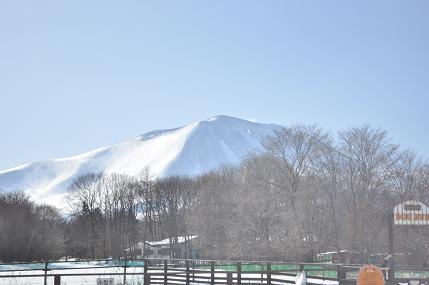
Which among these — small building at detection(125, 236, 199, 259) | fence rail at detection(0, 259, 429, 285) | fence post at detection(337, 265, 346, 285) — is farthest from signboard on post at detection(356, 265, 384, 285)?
small building at detection(125, 236, 199, 259)

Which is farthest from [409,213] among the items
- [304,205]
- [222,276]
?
[304,205]

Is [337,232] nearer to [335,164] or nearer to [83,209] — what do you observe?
[335,164]

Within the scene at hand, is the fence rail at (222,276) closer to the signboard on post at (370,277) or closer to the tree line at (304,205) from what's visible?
the signboard on post at (370,277)

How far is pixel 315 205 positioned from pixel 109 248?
50657 millimetres

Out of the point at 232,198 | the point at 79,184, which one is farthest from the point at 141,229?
the point at 232,198

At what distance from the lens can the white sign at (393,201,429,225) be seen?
51.7ft

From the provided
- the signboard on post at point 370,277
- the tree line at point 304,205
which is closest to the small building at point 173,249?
the tree line at point 304,205

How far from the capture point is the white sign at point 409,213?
1575cm

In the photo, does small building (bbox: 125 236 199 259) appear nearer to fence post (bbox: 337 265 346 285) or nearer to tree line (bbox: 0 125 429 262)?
tree line (bbox: 0 125 429 262)

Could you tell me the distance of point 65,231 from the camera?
9806 cm

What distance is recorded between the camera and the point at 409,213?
52.0ft

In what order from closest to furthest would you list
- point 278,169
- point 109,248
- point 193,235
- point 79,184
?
point 278,169 < point 193,235 < point 109,248 < point 79,184

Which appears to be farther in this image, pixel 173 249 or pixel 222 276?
pixel 173 249

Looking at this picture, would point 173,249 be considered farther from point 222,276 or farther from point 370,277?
point 370,277
